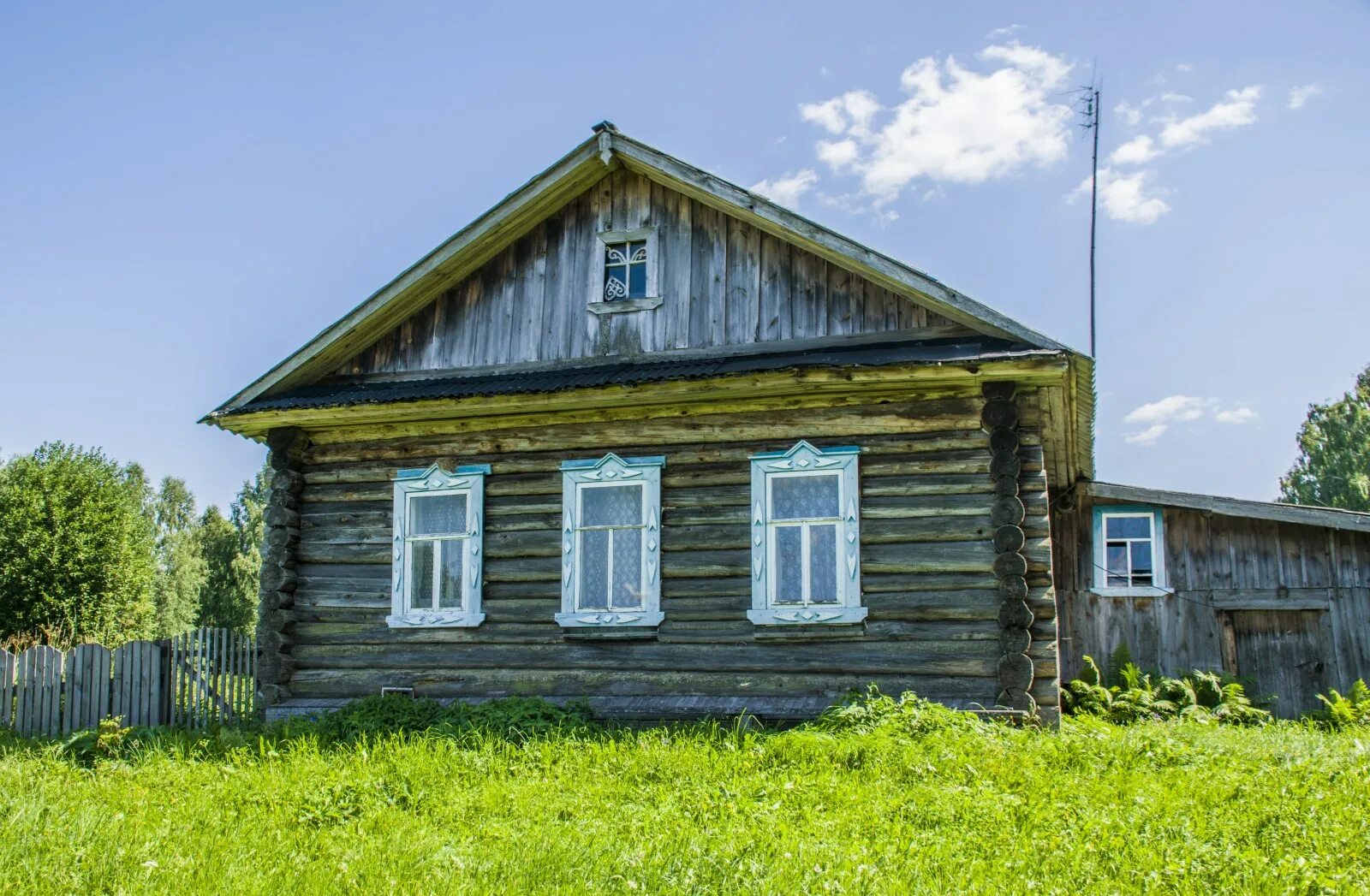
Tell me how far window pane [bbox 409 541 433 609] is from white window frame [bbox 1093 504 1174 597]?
9.77m

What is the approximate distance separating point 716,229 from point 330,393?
15.3 feet

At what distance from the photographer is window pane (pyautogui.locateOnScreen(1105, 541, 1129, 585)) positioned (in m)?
15.7

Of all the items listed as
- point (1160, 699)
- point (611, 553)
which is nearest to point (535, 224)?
point (611, 553)

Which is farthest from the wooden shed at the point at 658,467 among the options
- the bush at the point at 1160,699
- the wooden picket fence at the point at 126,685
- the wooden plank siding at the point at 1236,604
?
the wooden plank siding at the point at 1236,604

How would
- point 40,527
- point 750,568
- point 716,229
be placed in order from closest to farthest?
point 750,568, point 716,229, point 40,527

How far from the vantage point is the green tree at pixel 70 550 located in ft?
66.9

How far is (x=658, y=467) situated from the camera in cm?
1084

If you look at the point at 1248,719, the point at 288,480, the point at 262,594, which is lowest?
the point at 1248,719

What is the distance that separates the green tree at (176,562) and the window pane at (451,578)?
55.4 feet

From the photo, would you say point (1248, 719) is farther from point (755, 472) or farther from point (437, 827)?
point (437, 827)

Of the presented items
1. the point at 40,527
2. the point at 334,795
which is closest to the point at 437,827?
the point at 334,795

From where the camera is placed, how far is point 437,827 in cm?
660

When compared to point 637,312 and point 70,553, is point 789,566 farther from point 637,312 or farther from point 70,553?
point 70,553

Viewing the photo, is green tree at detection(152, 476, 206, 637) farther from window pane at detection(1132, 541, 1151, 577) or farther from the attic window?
window pane at detection(1132, 541, 1151, 577)
